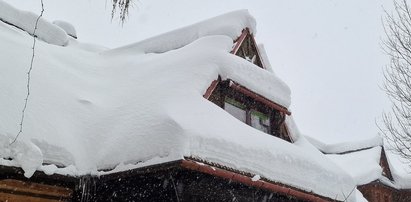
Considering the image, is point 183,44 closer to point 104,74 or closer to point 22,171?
point 104,74

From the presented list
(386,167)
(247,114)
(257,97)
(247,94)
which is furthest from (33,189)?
(386,167)

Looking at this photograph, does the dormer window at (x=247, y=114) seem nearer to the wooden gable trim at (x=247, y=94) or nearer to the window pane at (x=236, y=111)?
the window pane at (x=236, y=111)

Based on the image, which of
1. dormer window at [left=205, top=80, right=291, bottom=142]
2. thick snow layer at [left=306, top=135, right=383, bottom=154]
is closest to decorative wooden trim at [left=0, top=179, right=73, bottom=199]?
dormer window at [left=205, top=80, right=291, bottom=142]

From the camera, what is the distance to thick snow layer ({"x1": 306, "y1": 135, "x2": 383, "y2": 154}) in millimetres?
17594

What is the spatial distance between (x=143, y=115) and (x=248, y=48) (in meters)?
3.87

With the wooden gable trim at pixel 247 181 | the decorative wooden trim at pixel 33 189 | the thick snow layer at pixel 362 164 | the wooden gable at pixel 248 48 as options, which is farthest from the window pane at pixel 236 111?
the thick snow layer at pixel 362 164

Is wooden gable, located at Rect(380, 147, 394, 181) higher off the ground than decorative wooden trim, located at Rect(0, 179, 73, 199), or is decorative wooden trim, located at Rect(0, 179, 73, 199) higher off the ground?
wooden gable, located at Rect(380, 147, 394, 181)

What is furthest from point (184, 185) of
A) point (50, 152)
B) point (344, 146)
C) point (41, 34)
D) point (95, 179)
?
point (344, 146)

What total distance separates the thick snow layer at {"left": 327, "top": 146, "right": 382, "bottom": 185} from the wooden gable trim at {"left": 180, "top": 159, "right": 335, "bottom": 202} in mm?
8419

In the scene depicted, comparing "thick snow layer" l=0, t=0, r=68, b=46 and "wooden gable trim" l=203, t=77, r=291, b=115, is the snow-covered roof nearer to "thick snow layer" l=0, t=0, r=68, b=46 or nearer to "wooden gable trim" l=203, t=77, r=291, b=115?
"wooden gable trim" l=203, t=77, r=291, b=115

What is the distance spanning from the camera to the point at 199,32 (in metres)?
9.05

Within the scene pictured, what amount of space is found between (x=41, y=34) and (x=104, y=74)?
204 centimetres

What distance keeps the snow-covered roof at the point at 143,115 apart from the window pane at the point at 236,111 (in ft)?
1.87

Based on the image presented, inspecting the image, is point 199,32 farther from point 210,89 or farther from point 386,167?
point 386,167
